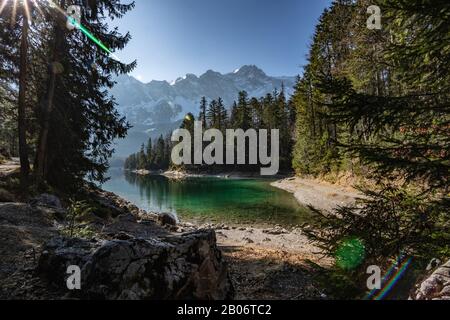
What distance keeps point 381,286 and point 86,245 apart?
17.0 feet

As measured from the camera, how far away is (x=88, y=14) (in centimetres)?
1504

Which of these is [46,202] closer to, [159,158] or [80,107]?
[80,107]

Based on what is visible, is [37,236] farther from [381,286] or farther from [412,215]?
[412,215]

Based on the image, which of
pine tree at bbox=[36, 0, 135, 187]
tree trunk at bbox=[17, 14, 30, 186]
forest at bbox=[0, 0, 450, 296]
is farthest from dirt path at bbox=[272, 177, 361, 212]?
tree trunk at bbox=[17, 14, 30, 186]

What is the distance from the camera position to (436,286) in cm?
400

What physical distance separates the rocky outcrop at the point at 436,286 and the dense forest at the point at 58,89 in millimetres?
13906

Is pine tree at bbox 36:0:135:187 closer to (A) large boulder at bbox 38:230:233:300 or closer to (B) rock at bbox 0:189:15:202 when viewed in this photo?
(B) rock at bbox 0:189:15:202

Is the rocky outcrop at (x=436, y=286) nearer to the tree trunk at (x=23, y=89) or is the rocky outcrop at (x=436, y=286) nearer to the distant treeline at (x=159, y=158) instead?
the tree trunk at (x=23, y=89)

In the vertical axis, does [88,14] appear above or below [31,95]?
above

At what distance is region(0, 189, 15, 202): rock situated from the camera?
36.9 ft

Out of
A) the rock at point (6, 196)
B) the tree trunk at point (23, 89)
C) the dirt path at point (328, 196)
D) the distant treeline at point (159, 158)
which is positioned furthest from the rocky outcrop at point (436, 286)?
the distant treeline at point (159, 158)
